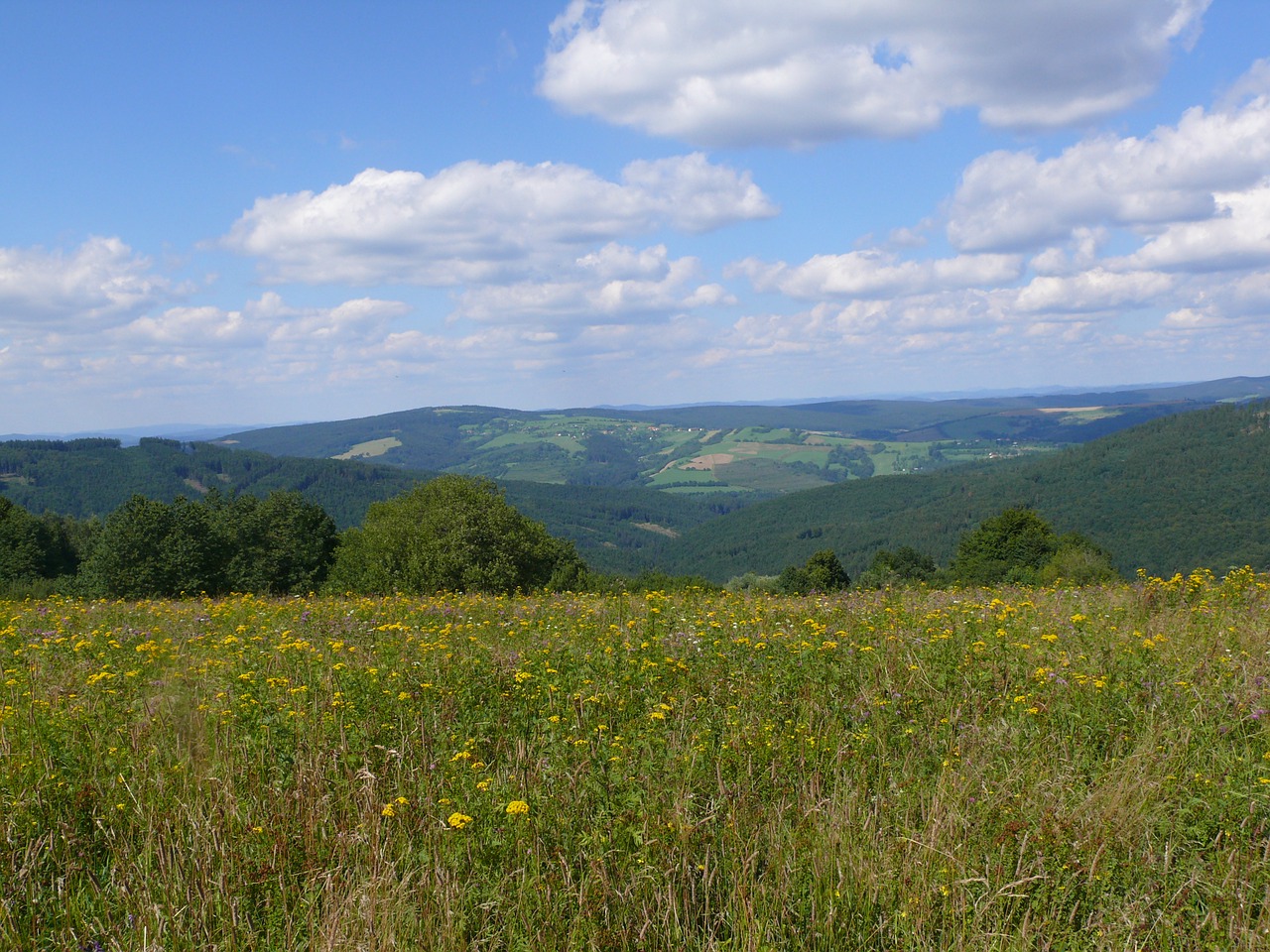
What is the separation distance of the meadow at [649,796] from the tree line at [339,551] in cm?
2423

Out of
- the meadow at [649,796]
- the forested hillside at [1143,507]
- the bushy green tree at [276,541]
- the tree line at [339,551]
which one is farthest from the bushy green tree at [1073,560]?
the forested hillside at [1143,507]

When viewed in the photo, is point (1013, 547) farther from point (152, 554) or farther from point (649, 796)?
point (649, 796)

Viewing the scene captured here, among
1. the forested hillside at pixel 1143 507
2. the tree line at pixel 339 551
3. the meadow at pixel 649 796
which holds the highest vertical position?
the meadow at pixel 649 796

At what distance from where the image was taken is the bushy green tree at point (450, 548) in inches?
1426

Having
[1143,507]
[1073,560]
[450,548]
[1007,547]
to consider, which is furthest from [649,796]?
[1143,507]

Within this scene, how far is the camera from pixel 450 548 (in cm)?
3703

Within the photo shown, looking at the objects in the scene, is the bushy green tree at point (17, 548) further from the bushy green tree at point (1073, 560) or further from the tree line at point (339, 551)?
the bushy green tree at point (1073, 560)

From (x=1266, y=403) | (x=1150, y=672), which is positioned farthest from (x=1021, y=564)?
(x=1266, y=403)

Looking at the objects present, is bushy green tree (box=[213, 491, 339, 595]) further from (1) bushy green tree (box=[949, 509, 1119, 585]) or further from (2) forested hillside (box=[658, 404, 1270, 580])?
(2) forested hillside (box=[658, 404, 1270, 580])

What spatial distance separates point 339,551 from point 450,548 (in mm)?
11813

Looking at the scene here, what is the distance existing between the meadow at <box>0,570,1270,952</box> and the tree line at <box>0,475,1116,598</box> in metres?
24.2

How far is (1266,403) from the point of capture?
7549 inches

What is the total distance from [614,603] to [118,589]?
42.2 meters

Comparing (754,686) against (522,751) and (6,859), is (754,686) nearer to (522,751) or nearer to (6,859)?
(522,751)
